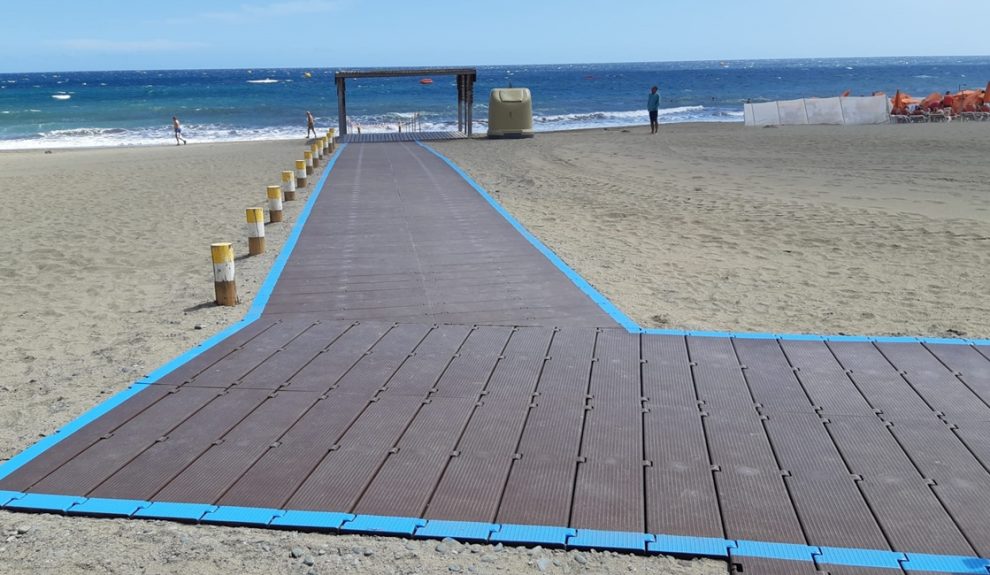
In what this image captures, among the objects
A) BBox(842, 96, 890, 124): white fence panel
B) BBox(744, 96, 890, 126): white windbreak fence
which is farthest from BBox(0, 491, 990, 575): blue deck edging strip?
BBox(842, 96, 890, 124): white fence panel

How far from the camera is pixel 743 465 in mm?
4188

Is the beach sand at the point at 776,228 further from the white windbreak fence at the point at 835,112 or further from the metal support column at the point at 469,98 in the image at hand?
the white windbreak fence at the point at 835,112

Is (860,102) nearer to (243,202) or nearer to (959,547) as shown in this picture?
(243,202)

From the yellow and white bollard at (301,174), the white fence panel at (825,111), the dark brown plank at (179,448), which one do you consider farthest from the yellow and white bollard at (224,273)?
the white fence panel at (825,111)

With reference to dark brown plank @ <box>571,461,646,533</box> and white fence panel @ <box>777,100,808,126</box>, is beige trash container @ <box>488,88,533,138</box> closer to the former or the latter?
white fence panel @ <box>777,100,808,126</box>

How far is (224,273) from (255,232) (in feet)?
7.89

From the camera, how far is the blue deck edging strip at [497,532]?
339 centimetres

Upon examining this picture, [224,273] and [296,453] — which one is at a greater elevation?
[224,273]

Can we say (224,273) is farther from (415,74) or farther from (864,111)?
(864,111)

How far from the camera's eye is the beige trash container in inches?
1142

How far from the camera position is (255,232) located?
32.5ft

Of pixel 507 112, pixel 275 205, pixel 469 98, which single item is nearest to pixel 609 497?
pixel 275 205

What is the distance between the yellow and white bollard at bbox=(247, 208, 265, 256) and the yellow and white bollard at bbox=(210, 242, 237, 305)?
2.29 meters

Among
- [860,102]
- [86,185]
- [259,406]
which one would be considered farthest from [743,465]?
[860,102]
